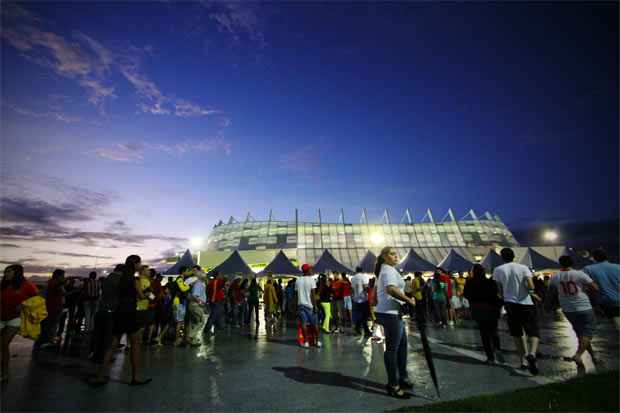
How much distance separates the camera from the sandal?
409 cm

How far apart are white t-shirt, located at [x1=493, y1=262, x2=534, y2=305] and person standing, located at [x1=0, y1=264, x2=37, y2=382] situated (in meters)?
8.88

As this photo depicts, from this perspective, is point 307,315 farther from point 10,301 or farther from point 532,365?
point 10,301

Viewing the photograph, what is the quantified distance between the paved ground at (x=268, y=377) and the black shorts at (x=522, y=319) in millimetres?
661

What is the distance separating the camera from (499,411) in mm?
3418

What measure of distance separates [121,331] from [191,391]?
154cm

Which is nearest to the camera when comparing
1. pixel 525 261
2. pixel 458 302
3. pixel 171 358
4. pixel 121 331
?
pixel 121 331

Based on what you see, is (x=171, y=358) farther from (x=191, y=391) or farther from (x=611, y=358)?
(x=611, y=358)

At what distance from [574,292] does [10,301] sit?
33.9ft

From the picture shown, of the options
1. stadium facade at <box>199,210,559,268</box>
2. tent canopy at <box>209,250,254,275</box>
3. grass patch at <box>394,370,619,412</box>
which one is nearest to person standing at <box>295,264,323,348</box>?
grass patch at <box>394,370,619,412</box>

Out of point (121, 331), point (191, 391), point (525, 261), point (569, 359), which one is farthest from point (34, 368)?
point (525, 261)

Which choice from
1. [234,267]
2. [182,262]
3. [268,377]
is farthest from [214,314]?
[182,262]

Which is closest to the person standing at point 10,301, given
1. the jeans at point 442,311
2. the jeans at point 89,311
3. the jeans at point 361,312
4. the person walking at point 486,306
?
the jeans at point 89,311

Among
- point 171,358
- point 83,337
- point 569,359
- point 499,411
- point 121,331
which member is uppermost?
point 121,331

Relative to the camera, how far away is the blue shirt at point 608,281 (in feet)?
18.2
